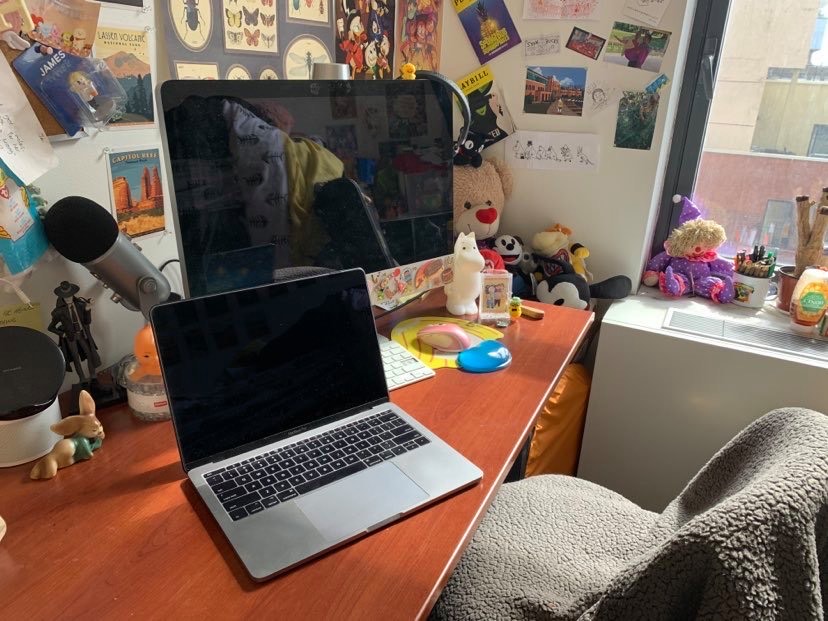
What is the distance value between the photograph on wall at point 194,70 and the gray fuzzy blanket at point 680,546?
36.6 inches

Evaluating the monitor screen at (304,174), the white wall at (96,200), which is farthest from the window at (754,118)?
the white wall at (96,200)

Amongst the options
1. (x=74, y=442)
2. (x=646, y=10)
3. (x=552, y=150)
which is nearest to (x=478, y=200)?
(x=552, y=150)

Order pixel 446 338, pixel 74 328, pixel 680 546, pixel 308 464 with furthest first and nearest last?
pixel 446 338 → pixel 74 328 → pixel 308 464 → pixel 680 546

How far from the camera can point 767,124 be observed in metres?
1.68

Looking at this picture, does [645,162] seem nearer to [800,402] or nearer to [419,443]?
[800,402]

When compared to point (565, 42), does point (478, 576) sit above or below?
below

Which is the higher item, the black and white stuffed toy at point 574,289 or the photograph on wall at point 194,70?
the photograph on wall at point 194,70

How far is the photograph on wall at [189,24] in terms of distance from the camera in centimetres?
104

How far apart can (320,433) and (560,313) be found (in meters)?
0.71

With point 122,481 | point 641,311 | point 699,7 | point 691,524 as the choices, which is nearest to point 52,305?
point 122,481

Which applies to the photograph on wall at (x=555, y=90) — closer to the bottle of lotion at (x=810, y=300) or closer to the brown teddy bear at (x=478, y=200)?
the brown teddy bear at (x=478, y=200)

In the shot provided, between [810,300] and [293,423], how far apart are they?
52.0 inches

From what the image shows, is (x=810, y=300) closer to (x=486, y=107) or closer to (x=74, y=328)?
(x=486, y=107)

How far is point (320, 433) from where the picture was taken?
88 cm
